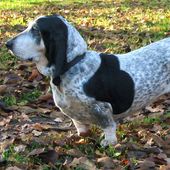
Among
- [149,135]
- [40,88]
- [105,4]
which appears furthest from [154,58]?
[105,4]

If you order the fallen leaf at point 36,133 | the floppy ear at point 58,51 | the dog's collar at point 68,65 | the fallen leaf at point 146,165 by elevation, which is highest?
the floppy ear at point 58,51

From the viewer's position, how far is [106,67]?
17.0 feet

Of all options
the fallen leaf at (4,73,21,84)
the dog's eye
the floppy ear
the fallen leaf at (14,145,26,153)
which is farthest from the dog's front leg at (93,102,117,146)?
the fallen leaf at (4,73,21,84)

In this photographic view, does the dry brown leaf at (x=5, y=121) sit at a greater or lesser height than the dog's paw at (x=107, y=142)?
lesser

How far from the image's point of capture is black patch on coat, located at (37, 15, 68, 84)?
482cm

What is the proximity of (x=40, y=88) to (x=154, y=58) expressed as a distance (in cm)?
215

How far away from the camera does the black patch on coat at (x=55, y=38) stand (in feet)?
15.8

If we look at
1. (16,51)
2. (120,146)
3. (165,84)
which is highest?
(16,51)

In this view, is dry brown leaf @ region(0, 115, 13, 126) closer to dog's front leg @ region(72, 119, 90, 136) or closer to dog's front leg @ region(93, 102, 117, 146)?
dog's front leg @ region(72, 119, 90, 136)

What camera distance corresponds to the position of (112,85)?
5.18m

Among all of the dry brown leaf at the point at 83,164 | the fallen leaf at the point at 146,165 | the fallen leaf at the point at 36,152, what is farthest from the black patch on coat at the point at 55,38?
the fallen leaf at the point at 146,165

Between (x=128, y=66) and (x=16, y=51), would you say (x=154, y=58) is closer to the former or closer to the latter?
(x=128, y=66)

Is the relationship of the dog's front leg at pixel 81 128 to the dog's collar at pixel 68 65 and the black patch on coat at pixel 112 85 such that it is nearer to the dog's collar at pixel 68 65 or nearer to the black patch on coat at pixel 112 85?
the black patch on coat at pixel 112 85

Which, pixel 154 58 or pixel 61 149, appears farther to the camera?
pixel 154 58
